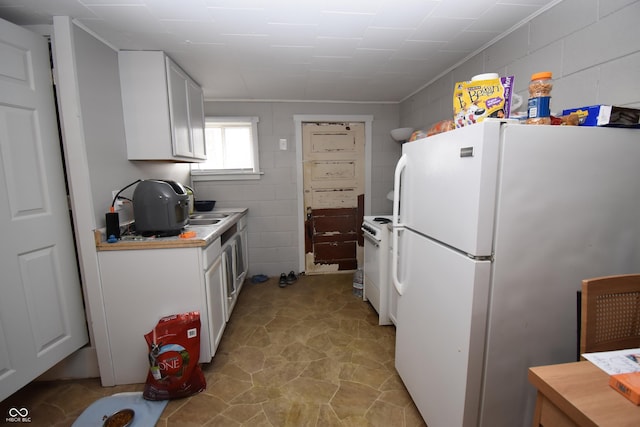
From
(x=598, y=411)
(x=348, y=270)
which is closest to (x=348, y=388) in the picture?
(x=598, y=411)

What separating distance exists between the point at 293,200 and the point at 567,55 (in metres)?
2.86

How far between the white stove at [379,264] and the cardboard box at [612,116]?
1.47 meters

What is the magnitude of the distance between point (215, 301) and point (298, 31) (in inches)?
78.5

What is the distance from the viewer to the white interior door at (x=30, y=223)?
1.40 metres

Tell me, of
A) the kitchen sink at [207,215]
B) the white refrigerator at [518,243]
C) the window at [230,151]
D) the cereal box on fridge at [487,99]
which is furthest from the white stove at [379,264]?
the window at [230,151]

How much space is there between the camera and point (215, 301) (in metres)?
2.04

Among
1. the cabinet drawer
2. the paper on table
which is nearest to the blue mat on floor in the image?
the cabinet drawer

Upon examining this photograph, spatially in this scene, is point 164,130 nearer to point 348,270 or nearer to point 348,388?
point 348,388

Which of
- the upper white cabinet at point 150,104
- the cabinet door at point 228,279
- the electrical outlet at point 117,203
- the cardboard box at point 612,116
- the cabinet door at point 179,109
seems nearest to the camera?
the cardboard box at point 612,116

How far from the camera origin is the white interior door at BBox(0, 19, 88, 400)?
4.60ft

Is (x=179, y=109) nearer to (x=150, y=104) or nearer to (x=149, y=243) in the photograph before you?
(x=150, y=104)

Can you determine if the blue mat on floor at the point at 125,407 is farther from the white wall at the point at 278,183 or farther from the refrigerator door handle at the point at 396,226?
the white wall at the point at 278,183

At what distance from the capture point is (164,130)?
208 centimetres

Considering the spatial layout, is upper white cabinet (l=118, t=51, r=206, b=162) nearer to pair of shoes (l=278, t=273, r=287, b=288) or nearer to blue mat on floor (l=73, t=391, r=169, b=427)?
blue mat on floor (l=73, t=391, r=169, b=427)
